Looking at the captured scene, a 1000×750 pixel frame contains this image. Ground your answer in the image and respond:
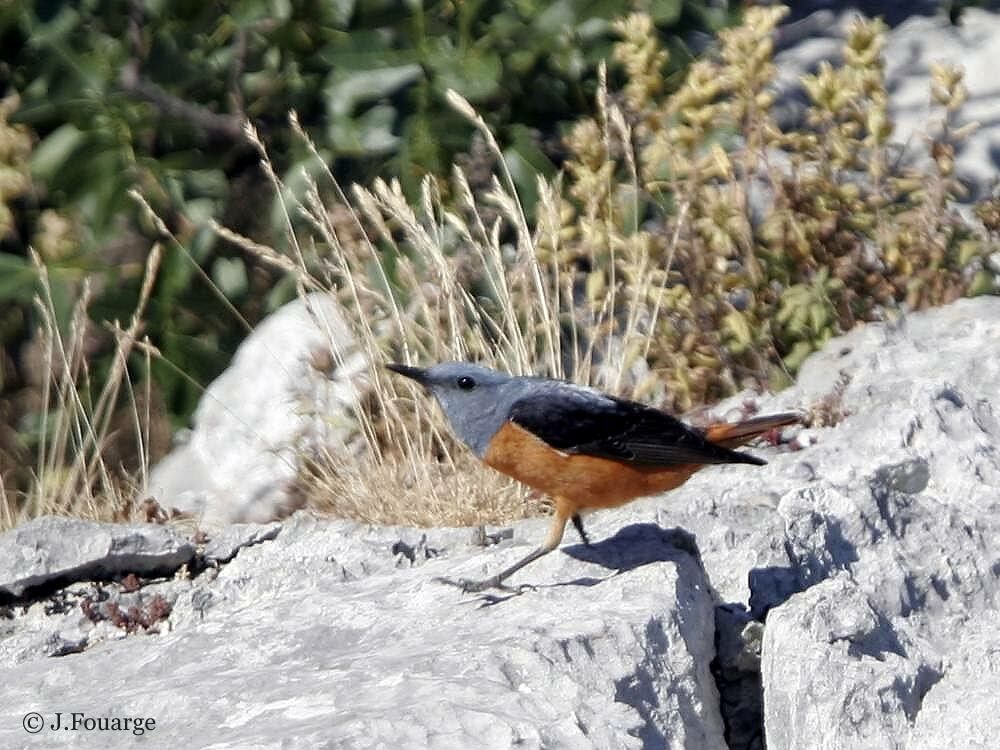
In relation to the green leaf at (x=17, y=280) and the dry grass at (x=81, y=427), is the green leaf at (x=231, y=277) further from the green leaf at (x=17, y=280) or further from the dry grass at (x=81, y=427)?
the green leaf at (x=17, y=280)

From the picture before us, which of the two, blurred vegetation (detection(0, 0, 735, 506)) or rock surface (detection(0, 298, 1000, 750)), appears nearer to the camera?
rock surface (detection(0, 298, 1000, 750))

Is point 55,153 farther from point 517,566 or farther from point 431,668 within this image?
point 431,668

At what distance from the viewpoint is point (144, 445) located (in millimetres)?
6965

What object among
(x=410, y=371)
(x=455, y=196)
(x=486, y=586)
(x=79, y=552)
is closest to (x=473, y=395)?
(x=410, y=371)

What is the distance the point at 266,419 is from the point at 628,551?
2.73 meters

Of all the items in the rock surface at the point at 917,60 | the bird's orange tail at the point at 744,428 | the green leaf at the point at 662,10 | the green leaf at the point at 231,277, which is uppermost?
the green leaf at the point at 662,10

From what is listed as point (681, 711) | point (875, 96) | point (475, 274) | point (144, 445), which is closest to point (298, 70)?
point (475, 274)

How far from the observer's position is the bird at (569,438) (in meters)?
4.62

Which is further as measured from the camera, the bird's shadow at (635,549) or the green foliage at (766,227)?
the green foliage at (766,227)

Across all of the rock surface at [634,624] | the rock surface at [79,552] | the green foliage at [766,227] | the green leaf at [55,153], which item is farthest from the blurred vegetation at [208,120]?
the rock surface at [634,624]

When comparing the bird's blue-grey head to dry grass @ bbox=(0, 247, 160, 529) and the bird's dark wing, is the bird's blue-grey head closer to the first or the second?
the bird's dark wing

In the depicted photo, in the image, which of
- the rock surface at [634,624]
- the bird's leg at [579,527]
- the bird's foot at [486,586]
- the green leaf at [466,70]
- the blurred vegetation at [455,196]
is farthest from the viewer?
the green leaf at [466,70]

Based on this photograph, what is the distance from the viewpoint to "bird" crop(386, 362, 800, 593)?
462cm

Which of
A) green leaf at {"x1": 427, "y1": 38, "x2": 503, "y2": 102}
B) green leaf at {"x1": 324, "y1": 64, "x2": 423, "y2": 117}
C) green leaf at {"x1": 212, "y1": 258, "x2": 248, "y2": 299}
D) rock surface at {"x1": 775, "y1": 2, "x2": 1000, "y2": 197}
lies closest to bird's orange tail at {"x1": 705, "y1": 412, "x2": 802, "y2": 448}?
green leaf at {"x1": 427, "y1": 38, "x2": 503, "y2": 102}
